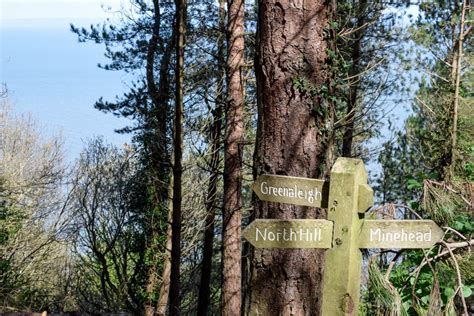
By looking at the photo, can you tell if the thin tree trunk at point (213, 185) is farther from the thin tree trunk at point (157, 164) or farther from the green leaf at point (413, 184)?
the green leaf at point (413, 184)

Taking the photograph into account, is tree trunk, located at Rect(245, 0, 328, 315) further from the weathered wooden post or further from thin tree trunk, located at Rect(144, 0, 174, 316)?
thin tree trunk, located at Rect(144, 0, 174, 316)

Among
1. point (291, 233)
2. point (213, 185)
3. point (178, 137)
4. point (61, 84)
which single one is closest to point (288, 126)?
point (291, 233)

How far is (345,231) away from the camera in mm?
2531

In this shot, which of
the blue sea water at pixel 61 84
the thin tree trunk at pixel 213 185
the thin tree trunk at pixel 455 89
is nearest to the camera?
the thin tree trunk at pixel 455 89

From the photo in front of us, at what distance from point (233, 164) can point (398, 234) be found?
7023mm

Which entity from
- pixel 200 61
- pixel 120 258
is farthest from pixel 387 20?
pixel 120 258

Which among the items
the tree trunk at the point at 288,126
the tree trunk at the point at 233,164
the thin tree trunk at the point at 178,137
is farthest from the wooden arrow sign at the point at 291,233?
the thin tree trunk at the point at 178,137

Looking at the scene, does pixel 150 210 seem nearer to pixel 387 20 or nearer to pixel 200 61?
pixel 200 61

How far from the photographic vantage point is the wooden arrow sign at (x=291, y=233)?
100 inches

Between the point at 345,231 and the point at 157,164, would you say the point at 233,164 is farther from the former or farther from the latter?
the point at 345,231

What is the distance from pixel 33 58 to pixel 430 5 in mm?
155263

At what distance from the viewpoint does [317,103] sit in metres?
3.35

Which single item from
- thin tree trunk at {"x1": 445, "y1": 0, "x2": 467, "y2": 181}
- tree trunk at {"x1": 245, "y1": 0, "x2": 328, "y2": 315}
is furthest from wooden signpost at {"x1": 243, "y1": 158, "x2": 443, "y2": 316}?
thin tree trunk at {"x1": 445, "y1": 0, "x2": 467, "y2": 181}

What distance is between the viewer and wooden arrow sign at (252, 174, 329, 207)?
8.52ft
